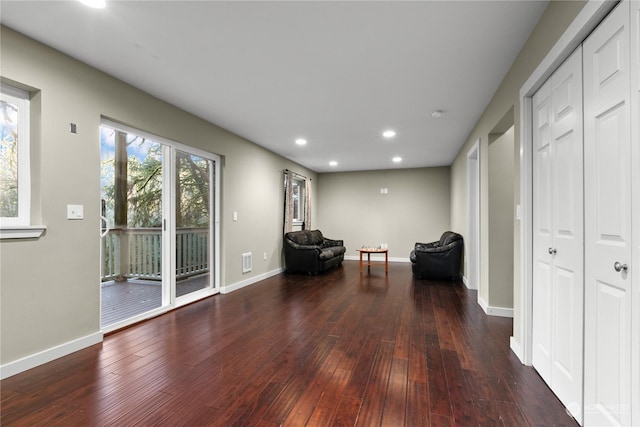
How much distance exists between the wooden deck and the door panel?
12.8ft

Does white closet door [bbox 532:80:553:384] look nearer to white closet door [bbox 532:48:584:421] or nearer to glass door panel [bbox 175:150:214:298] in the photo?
white closet door [bbox 532:48:584:421]

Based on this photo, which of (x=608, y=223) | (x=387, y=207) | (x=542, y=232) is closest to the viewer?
(x=608, y=223)

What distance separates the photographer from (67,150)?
8.11ft

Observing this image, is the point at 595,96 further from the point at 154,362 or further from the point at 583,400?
the point at 154,362

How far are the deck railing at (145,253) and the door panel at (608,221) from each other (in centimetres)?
400

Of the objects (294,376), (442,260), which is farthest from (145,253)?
(442,260)

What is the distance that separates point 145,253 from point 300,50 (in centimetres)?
314

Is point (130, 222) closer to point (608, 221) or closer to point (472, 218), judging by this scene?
point (608, 221)

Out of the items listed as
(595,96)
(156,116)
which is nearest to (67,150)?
(156,116)

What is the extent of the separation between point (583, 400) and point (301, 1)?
2804 millimetres

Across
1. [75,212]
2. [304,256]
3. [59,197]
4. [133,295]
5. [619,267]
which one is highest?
[59,197]

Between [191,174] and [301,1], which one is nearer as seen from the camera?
[301,1]

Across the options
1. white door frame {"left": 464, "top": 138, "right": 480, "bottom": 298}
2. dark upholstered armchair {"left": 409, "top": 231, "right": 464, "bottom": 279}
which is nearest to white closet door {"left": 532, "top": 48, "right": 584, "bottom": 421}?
white door frame {"left": 464, "top": 138, "right": 480, "bottom": 298}

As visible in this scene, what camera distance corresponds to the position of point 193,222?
411 cm
